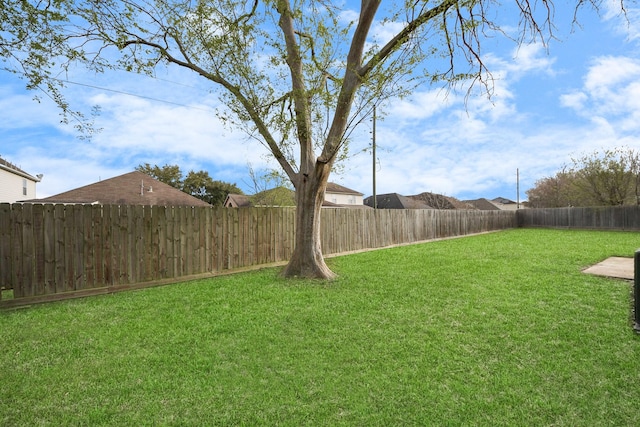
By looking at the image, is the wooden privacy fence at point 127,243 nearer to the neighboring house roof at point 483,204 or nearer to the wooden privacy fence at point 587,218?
the wooden privacy fence at point 587,218

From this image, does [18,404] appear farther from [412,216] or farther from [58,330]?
[412,216]

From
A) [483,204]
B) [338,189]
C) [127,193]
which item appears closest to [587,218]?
[338,189]

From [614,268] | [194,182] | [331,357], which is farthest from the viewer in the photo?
[194,182]

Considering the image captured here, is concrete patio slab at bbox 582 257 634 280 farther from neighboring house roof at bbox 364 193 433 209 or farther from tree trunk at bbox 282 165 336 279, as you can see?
neighboring house roof at bbox 364 193 433 209

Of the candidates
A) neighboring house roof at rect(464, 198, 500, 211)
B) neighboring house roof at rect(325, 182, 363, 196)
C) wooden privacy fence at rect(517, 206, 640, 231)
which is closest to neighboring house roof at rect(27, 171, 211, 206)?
neighboring house roof at rect(325, 182, 363, 196)

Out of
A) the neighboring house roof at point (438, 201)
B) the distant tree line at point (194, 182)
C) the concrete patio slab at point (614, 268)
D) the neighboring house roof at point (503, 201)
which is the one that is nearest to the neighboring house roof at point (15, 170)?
the distant tree line at point (194, 182)

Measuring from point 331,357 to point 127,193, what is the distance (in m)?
19.8

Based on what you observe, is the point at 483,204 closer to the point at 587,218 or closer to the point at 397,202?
the point at 397,202

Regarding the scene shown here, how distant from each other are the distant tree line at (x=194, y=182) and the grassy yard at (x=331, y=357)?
103ft

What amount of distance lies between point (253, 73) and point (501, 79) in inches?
186

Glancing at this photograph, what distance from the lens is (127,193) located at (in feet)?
61.8

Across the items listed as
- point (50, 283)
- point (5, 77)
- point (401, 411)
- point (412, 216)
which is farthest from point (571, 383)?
point (412, 216)

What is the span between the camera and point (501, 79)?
204 inches

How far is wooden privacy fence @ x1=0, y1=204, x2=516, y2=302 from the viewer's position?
491cm
